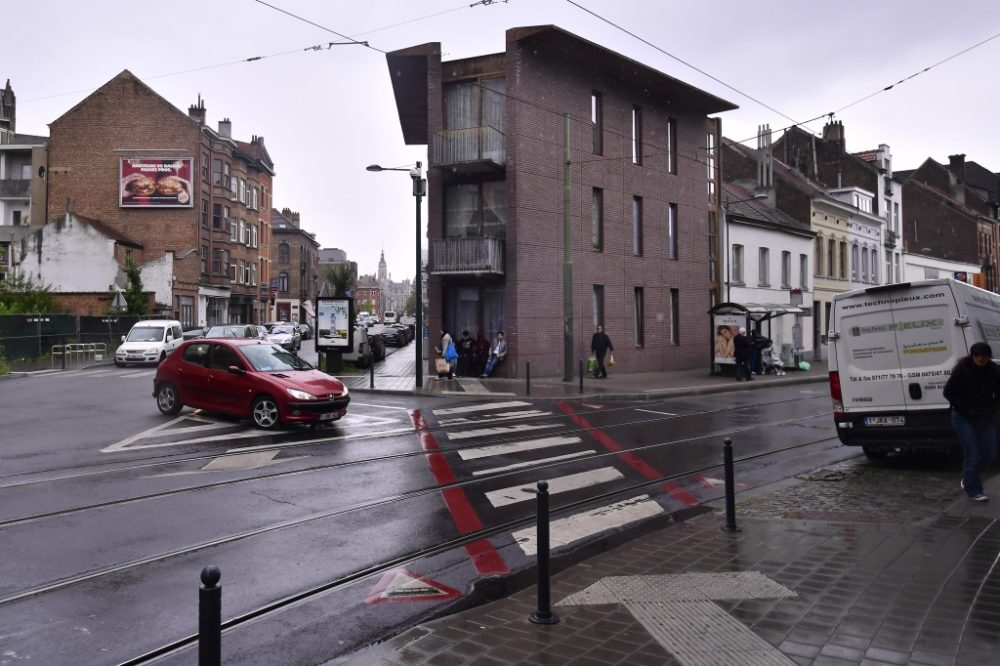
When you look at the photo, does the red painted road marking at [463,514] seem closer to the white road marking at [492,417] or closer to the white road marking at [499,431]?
the white road marking at [499,431]

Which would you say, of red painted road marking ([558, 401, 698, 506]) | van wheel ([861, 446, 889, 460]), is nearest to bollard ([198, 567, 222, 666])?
red painted road marking ([558, 401, 698, 506])

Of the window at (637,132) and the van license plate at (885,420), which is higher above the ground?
the window at (637,132)

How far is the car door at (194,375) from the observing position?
14094 mm

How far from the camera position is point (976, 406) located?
26.2 feet

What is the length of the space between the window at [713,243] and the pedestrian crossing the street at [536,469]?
20202mm

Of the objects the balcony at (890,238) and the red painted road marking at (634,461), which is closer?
the red painted road marking at (634,461)

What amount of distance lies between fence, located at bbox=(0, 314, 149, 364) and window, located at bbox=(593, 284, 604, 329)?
20.1 metres

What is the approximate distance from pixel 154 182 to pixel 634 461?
4780 cm

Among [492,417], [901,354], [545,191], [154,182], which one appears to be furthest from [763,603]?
[154,182]

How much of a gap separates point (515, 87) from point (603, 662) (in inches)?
893

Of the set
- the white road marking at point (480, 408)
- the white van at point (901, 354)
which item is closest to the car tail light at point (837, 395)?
the white van at point (901, 354)

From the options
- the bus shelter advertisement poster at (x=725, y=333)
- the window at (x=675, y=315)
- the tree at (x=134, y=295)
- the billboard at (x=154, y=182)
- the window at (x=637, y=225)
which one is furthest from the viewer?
the billboard at (x=154, y=182)

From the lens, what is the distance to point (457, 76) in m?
25.9

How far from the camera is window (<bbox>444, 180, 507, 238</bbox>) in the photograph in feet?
83.9
